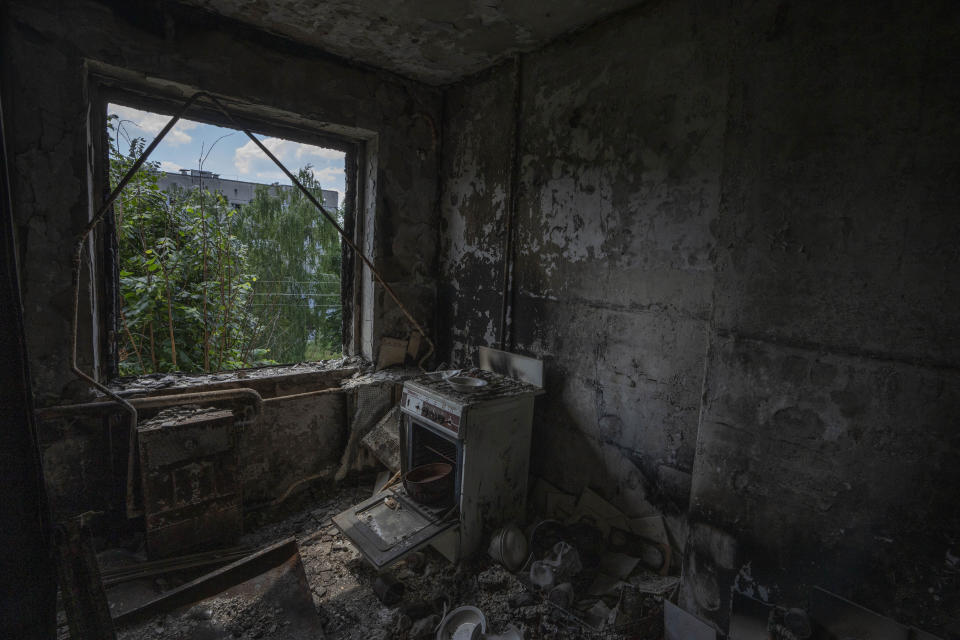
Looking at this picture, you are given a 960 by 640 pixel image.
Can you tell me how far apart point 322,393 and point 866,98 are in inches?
131

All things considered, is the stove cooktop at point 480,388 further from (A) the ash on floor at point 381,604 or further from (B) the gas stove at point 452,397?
(A) the ash on floor at point 381,604

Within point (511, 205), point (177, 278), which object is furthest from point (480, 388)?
point (177, 278)

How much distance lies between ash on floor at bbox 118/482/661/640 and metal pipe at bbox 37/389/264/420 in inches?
34.1

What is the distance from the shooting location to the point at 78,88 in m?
2.23

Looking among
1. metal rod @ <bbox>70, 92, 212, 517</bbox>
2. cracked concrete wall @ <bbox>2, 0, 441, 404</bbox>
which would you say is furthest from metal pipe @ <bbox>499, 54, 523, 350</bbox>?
metal rod @ <bbox>70, 92, 212, 517</bbox>

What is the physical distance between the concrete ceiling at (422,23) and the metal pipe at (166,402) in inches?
92.0

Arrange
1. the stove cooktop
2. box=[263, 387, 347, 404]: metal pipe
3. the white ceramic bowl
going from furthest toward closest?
box=[263, 387, 347, 404]: metal pipe
the stove cooktop
the white ceramic bowl

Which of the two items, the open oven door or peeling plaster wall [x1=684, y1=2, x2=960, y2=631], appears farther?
the open oven door

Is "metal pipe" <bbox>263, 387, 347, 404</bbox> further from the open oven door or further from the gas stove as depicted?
the open oven door

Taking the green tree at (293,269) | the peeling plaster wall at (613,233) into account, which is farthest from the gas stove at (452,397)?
the green tree at (293,269)

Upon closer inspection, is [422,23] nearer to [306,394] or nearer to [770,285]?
[770,285]

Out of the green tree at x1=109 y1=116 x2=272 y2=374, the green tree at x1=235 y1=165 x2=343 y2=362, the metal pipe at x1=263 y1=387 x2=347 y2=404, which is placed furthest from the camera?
the green tree at x1=235 y1=165 x2=343 y2=362

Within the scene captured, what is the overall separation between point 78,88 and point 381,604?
10.4 feet

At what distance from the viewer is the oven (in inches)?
90.4
